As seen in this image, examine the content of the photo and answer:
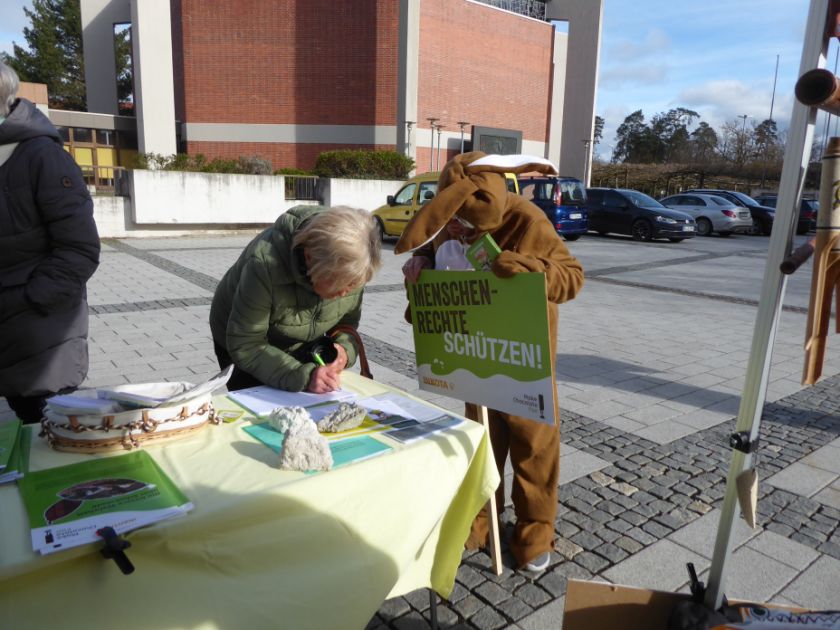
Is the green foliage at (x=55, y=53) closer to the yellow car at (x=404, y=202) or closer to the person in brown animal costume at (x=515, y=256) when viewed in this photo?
the yellow car at (x=404, y=202)

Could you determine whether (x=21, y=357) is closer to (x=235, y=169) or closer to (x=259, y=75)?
(x=235, y=169)

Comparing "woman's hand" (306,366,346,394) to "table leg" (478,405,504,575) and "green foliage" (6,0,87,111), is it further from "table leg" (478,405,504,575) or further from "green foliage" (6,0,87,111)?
"green foliage" (6,0,87,111)

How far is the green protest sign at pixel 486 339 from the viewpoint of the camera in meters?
2.12

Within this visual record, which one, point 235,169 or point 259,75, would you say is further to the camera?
point 259,75

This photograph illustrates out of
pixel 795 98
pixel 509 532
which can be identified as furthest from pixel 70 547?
pixel 509 532

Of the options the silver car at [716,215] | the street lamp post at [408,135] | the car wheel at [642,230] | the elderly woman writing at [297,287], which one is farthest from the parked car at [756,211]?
the elderly woman writing at [297,287]

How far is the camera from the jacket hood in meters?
2.33

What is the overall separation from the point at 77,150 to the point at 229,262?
24242 millimetres

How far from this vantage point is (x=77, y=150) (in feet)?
101

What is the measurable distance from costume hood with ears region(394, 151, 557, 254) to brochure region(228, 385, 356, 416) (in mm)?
608

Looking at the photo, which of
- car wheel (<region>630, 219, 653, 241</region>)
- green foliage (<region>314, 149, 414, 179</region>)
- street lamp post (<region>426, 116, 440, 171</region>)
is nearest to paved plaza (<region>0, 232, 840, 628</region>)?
car wheel (<region>630, 219, 653, 241</region>)

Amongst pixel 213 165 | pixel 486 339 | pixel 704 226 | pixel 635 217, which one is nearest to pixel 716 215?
pixel 704 226

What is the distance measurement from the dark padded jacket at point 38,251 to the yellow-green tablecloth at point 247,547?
836mm

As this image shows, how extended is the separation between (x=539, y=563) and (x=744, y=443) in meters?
1.30
